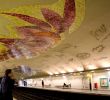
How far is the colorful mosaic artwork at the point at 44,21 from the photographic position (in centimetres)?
761

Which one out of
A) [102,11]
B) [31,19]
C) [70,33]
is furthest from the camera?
[70,33]

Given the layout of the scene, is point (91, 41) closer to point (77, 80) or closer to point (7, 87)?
point (7, 87)

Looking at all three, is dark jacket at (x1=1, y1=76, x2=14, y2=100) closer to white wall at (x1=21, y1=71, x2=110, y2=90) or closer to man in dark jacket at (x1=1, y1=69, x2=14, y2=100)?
man in dark jacket at (x1=1, y1=69, x2=14, y2=100)

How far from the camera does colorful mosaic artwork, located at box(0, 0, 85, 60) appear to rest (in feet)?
25.0

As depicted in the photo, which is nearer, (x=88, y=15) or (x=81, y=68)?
(x=88, y=15)

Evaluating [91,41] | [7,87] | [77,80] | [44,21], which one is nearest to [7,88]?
[7,87]

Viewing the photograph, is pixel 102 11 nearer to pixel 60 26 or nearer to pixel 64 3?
pixel 64 3

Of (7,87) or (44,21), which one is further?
(44,21)

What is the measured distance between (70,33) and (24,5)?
3761 millimetres

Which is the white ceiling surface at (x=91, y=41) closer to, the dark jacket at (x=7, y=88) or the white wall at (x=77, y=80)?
the white wall at (x=77, y=80)

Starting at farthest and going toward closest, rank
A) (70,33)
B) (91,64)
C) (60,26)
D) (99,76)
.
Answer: (99,76), (91,64), (70,33), (60,26)

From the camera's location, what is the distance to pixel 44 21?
9.05 metres

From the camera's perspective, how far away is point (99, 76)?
17938 mm

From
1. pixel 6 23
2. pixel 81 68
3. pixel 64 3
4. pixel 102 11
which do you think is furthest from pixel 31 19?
pixel 81 68
